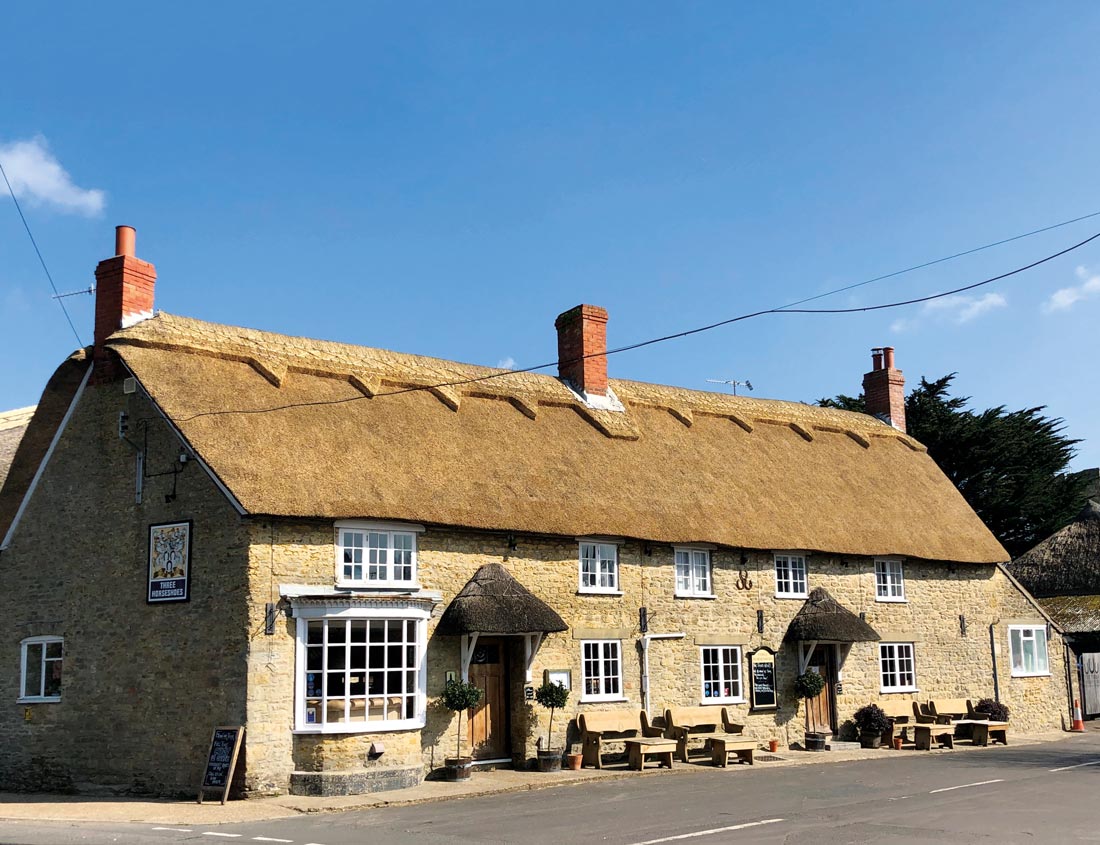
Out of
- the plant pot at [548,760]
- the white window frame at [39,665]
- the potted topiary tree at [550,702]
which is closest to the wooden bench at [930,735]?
the potted topiary tree at [550,702]

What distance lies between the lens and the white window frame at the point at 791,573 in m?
A: 25.0

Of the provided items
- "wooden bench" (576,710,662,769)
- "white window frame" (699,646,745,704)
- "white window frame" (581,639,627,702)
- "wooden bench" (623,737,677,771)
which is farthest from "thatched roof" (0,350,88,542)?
"white window frame" (699,646,745,704)

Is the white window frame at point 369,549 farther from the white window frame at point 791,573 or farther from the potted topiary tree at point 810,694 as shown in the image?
the potted topiary tree at point 810,694

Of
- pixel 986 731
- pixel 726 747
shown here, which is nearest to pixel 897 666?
pixel 986 731

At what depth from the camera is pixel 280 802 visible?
53.7 ft

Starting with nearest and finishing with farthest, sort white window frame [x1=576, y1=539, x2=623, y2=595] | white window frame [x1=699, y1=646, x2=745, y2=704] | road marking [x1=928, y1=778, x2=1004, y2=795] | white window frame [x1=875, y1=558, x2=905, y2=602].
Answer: road marking [x1=928, y1=778, x2=1004, y2=795] < white window frame [x1=576, y1=539, x2=623, y2=595] < white window frame [x1=699, y1=646, x2=745, y2=704] < white window frame [x1=875, y1=558, x2=905, y2=602]

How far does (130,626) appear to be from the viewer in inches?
731

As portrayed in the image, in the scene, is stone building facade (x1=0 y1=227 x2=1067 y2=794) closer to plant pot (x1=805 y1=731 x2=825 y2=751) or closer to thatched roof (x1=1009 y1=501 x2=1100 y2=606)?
plant pot (x1=805 y1=731 x2=825 y2=751)

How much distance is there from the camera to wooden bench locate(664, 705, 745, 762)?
21.6m

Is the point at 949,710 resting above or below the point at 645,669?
below

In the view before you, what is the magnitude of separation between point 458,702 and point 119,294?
30.7 feet

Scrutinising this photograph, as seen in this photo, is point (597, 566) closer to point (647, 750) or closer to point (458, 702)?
point (647, 750)

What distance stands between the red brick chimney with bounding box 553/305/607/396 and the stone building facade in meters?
0.08

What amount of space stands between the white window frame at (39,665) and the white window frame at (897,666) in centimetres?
1782
